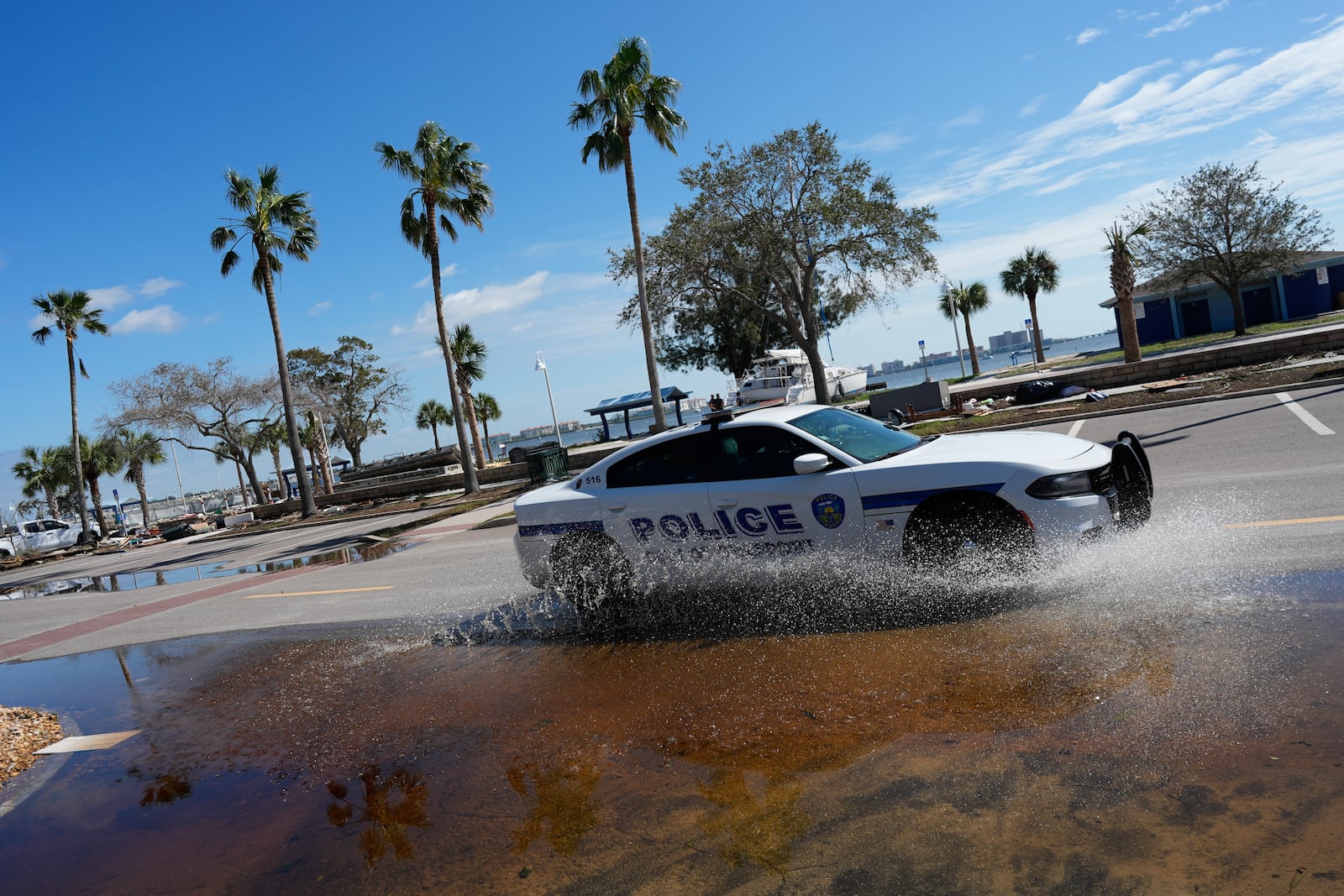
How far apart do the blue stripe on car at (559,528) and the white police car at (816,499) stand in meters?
0.01

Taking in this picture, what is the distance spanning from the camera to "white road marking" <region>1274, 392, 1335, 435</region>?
417 inches

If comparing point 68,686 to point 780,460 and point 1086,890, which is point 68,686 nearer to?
point 780,460

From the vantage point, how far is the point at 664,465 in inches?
269

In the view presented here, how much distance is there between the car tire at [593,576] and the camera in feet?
22.7

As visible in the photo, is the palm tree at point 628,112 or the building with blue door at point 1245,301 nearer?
the palm tree at point 628,112

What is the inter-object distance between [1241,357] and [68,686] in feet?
79.8

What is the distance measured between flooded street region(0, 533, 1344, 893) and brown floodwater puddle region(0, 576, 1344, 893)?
0.05 feet

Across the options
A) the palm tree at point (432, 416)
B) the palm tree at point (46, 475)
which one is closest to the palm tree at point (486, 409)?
the palm tree at point (432, 416)

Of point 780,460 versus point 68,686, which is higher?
point 780,460

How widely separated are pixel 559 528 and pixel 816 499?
2274 millimetres

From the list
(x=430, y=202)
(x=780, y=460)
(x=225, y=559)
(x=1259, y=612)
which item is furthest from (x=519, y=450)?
(x=1259, y=612)

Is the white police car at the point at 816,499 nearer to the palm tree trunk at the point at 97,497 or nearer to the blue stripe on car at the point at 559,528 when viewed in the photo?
the blue stripe on car at the point at 559,528

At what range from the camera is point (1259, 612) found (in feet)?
15.5

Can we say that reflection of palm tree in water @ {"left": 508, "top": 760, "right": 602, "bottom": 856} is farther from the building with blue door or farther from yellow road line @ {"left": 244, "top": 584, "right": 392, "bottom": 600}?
the building with blue door
